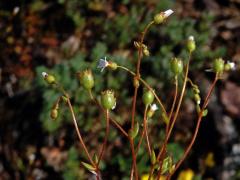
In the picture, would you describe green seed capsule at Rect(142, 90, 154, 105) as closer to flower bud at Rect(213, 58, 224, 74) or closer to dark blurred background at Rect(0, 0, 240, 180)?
flower bud at Rect(213, 58, 224, 74)

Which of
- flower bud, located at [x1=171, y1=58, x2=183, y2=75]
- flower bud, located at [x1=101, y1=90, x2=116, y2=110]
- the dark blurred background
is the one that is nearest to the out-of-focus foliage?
the dark blurred background

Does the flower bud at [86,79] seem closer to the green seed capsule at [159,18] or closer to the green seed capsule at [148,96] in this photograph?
the green seed capsule at [148,96]


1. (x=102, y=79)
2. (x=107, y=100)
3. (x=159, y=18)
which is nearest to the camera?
(x=107, y=100)

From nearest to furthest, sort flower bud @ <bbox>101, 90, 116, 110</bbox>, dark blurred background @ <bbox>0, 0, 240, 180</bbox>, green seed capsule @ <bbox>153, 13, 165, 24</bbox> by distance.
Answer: flower bud @ <bbox>101, 90, 116, 110</bbox>
green seed capsule @ <bbox>153, 13, 165, 24</bbox>
dark blurred background @ <bbox>0, 0, 240, 180</bbox>

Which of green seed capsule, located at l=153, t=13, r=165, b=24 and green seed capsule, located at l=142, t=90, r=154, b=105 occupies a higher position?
green seed capsule, located at l=153, t=13, r=165, b=24

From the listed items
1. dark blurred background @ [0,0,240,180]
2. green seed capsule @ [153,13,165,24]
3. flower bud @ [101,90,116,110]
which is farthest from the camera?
dark blurred background @ [0,0,240,180]

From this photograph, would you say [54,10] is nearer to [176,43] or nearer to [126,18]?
[126,18]

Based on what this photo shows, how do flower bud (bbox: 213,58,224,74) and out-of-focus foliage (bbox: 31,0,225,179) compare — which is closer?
flower bud (bbox: 213,58,224,74)

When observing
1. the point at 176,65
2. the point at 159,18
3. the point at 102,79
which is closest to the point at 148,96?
the point at 176,65

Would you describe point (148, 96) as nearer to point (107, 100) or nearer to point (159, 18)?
point (107, 100)
